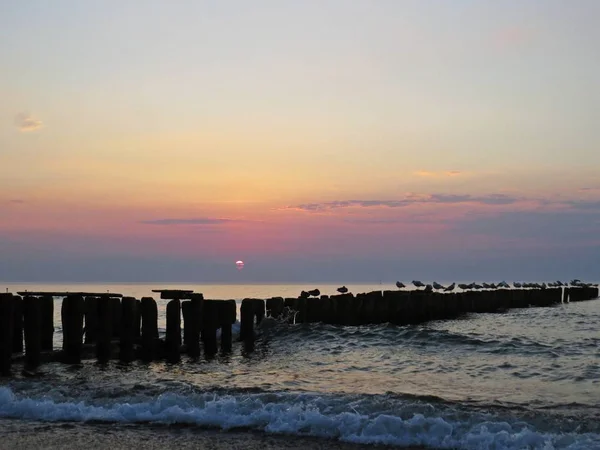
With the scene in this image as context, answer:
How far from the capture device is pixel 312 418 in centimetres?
949

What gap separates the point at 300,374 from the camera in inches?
596

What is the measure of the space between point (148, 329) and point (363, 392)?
21.1 ft

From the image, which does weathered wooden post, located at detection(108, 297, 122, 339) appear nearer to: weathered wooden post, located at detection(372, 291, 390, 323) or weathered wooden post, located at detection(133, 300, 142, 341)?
weathered wooden post, located at detection(133, 300, 142, 341)

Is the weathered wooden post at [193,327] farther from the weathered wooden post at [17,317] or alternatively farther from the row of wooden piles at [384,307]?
the row of wooden piles at [384,307]

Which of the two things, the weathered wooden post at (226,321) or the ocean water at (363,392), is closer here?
the ocean water at (363,392)

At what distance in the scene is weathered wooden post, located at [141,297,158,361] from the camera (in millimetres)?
16797

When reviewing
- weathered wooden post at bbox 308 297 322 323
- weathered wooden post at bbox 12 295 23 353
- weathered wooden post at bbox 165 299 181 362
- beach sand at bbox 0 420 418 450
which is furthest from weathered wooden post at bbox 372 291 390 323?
Result: beach sand at bbox 0 420 418 450

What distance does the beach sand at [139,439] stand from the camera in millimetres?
8453

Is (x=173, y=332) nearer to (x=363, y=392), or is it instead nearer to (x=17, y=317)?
(x=17, y=317)

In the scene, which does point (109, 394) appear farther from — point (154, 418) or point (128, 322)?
point (128, 322)

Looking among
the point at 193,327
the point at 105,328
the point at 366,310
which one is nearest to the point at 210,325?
the point at 193,327

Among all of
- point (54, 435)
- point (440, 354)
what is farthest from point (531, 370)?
point (54, 435)

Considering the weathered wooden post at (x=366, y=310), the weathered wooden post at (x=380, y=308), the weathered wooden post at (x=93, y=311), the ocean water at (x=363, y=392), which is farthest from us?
the weathered wooden post at (x=380, y=308)

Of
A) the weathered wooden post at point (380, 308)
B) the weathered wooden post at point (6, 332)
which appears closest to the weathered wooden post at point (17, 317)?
the weathered wooden post at point (6, 332)
